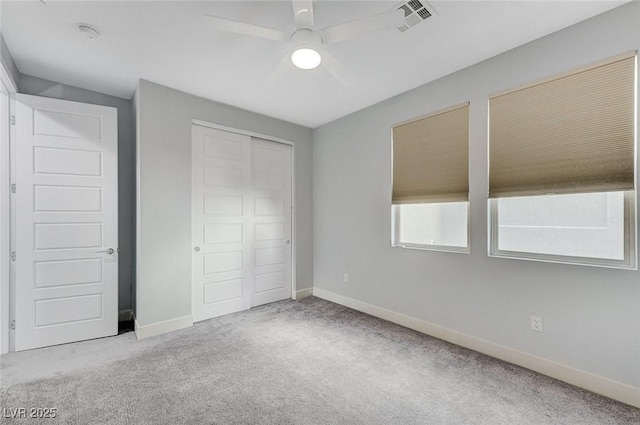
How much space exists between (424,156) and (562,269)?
1629 millimetres

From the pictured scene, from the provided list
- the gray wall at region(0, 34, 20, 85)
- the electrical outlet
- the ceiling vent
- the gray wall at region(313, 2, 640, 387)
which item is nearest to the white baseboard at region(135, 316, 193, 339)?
the gray wall at region(313, 2, 640, 387)

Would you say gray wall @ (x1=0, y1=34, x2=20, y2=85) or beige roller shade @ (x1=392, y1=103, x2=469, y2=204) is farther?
beige roller shade @ (x1=392, y1=103, x2=469, y2=204)

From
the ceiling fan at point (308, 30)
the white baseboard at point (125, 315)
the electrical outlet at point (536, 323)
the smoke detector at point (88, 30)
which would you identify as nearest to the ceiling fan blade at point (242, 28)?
the ceiling fan at point (308, 30)

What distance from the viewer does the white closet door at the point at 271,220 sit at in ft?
13.5

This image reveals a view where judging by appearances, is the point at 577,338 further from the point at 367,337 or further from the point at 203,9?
the point at 203,9

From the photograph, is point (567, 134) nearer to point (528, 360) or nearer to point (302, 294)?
point (528, 360)

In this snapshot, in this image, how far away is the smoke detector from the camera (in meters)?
2.19

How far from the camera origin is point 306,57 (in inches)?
75.5

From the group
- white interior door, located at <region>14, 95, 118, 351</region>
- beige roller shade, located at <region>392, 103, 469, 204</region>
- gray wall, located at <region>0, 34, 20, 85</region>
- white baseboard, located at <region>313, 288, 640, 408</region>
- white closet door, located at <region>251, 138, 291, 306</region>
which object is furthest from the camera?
white closet door, located at <region>251, 138, 291, 306</region>

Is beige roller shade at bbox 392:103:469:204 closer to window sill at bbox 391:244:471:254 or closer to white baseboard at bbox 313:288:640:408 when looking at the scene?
window sill at bbox 391:244:471:254

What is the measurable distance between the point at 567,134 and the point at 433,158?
1136mm

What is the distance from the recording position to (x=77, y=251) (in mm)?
2969

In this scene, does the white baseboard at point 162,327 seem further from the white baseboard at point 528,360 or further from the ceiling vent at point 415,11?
the ceiling vent at point 415,11

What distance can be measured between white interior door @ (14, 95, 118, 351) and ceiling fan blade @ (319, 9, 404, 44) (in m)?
2.71
